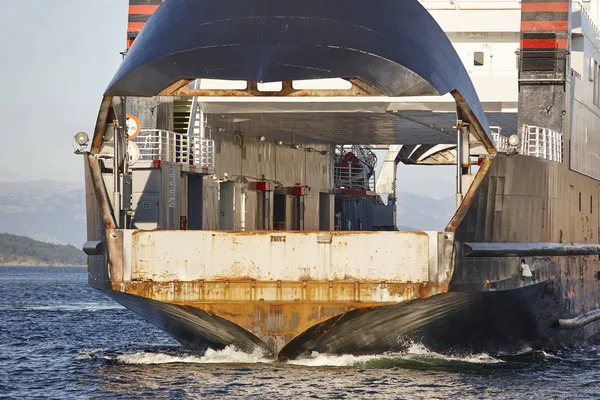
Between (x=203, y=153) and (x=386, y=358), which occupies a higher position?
(x=203, y=153)

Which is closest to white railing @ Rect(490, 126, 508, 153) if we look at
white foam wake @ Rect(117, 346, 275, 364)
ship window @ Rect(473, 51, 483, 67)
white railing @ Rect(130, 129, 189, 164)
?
ship window @ Rect(473, 51, 483, 67)

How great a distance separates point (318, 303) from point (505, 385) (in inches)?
124

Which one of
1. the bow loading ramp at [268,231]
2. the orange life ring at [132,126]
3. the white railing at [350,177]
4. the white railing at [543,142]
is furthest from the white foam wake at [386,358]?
the white railing at [350,177]

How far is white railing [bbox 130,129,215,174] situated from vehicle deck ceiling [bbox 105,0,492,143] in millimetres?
5799

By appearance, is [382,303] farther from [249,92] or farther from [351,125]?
[351,125]

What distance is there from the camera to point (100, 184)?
17.0 meters

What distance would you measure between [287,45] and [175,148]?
8.35 m

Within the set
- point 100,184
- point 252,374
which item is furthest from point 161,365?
point 100,184

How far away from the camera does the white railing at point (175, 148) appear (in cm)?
2247

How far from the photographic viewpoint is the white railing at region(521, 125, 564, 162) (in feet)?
70.4

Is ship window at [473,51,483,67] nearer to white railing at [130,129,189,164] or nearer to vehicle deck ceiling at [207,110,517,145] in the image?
vehicle deck ceiling at [207,110,517,145]

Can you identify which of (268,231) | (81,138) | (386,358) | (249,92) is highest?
(249,92)

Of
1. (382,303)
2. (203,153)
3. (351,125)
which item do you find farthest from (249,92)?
(351,125)

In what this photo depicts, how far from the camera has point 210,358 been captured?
19406 mm
